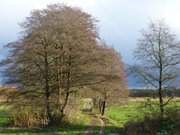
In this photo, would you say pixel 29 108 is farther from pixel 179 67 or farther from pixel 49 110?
pixel 179 67

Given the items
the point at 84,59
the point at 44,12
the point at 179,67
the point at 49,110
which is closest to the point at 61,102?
the point at 49,110

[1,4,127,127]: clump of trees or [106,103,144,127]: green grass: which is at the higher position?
[1,4,127,127]: clump of trees

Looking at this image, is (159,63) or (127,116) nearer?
(159,63)

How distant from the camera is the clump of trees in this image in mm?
49750

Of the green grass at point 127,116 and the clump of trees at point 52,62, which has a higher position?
the clump of trees at point 52,62

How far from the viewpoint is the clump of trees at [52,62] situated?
49.8m

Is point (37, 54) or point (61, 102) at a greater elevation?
point (37, 54)

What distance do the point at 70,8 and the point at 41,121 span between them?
1139 centimetres

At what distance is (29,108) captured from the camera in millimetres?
51250

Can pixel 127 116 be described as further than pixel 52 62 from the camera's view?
Yes

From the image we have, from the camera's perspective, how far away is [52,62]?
5084 centimetres

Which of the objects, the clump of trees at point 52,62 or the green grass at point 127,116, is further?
the clump of trees at point 52,62

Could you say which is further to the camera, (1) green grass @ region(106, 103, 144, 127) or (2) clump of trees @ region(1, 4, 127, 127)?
(2) clump of trees @ region(1, 4, 127, 127)

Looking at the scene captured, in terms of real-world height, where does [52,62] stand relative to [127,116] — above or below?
above
